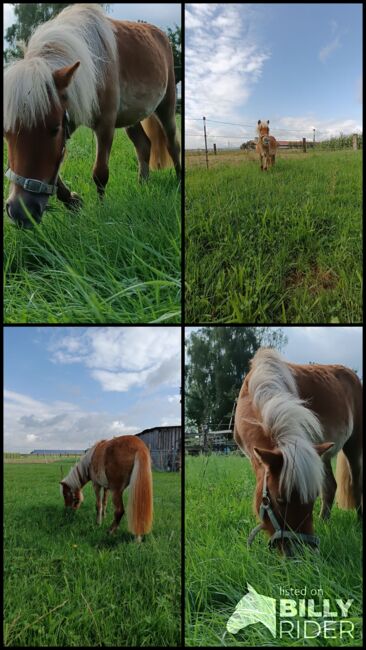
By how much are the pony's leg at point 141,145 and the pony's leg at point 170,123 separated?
89 millimetres

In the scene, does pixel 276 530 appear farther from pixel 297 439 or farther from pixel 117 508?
pixel 117 508

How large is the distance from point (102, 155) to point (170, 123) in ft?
1.24

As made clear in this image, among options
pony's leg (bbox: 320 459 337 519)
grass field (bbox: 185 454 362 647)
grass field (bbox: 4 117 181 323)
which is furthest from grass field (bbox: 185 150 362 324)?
grass field (bbox: 185 454 362 647)

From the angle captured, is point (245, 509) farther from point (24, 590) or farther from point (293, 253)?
point (293, 253)

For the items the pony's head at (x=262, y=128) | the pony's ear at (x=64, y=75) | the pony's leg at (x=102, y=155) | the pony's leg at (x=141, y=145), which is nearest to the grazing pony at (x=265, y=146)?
the pony's head at (x=262, y=128)

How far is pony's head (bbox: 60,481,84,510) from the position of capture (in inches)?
72.1

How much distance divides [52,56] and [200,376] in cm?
121

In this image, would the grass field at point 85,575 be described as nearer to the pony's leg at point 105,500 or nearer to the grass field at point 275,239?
the pony's leg at point 105,500

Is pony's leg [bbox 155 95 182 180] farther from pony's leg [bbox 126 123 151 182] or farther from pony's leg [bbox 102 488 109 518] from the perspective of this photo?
pony's leg [bbox 102 488 109 518]

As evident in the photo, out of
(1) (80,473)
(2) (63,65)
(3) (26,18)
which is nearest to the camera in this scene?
(2) (63,65)

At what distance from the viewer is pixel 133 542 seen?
1.68m

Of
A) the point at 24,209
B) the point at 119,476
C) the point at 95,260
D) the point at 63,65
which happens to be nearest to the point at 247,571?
A: the point at 119,476

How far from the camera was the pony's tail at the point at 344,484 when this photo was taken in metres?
1.66

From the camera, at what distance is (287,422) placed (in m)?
1.48
